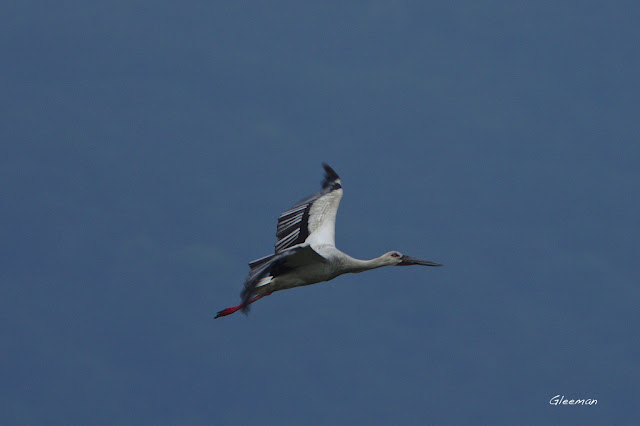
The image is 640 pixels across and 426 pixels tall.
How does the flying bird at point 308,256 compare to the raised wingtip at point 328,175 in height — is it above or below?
below

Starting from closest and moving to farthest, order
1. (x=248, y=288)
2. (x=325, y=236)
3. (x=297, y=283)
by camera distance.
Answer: (x=248, y=288), (x=297, y=283), (x=325, y=236)

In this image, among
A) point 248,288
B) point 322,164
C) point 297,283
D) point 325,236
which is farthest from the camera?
point 322,164

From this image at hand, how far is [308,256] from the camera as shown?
1747 centimetres

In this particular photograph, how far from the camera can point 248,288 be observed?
15.5 meters

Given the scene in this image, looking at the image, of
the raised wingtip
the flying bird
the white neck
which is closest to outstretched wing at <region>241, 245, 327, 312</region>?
the flying bird

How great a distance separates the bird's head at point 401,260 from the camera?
19547 mm

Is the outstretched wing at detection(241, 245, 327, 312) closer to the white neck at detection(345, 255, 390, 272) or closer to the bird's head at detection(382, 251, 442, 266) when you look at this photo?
the white neck at detection(345, 255, 390, 272)

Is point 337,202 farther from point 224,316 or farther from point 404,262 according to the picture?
point 224,316

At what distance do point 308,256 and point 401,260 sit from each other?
2.76m

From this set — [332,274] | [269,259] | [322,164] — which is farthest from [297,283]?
[322,164]

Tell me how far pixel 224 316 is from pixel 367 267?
8.74 feet

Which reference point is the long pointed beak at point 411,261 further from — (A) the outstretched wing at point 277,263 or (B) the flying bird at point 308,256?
(A) the outstretched wing at point 277,263

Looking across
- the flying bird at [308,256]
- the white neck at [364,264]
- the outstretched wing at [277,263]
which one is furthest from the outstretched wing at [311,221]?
the outstretched wing at [277,263]

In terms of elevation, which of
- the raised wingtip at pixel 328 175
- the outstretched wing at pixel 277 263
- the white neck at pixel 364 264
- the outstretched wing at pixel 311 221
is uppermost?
the raised wingtip at pixel 328 175
